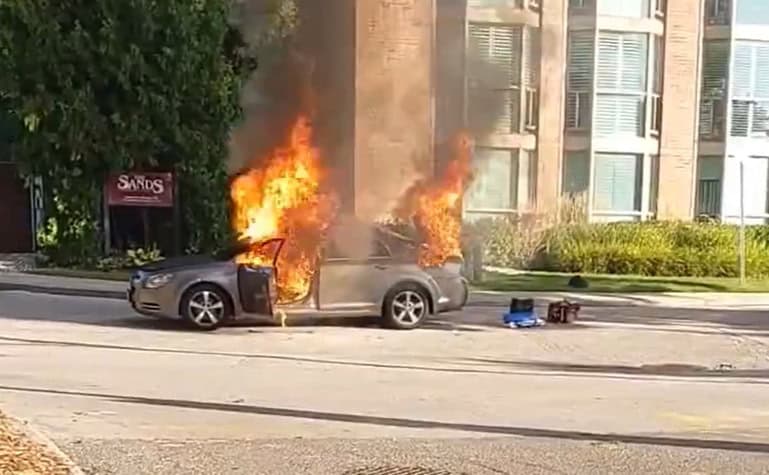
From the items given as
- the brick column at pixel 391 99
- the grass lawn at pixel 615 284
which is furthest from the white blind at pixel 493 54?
the grass lawn at pixel 615 284

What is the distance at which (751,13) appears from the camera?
26.5m

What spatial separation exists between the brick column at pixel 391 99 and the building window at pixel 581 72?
10.1 m

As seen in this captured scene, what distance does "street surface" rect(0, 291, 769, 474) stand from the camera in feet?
21.8

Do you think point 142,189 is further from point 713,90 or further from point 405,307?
point 713,90

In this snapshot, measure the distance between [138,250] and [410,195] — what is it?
9147mm

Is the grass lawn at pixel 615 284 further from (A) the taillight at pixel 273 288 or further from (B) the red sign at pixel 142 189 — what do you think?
(B) the red sign at pixel 142 189

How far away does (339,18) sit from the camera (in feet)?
46.9

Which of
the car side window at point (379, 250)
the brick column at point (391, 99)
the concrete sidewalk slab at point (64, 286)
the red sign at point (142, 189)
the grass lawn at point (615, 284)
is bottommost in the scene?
the grass lawn at point (615, 284)

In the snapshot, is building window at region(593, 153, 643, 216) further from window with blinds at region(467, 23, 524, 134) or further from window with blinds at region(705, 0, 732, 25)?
window with blinds at region(467, 23, 524, 134)

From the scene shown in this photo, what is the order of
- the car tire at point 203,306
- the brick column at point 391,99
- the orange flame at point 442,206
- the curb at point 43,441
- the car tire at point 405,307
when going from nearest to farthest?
the curb at point 43,441, the car tire at point 203,306, the car tire at point 405,307, the brick column at point 391,99, the orange flame at point 442,206

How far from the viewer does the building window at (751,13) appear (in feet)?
86.5

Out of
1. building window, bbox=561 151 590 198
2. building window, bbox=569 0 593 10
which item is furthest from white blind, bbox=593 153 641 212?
building window, bbox=569 0 593 10

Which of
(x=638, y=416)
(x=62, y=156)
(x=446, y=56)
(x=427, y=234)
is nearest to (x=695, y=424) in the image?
(x=638, y=416)

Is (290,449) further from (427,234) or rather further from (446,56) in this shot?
(446,56)
